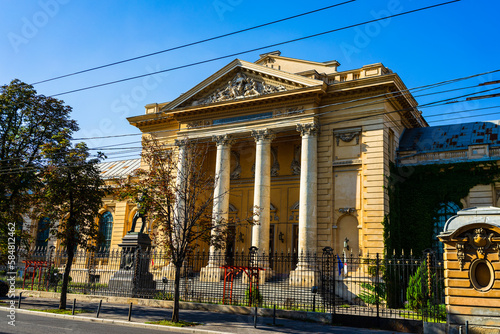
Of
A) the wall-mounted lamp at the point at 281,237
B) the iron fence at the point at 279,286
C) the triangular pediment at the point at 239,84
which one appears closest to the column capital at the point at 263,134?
the triangular pediment at the point at 239,84

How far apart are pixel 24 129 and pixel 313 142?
17.4 meters

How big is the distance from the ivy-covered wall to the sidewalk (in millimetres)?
12974

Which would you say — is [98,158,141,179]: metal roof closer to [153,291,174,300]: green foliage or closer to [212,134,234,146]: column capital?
[212,134,234,146]: column capital

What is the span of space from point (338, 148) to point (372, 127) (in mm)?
2644

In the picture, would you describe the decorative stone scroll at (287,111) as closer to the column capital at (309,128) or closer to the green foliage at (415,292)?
the column capital at (309,128)

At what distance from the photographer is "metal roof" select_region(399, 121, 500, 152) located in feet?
98.7

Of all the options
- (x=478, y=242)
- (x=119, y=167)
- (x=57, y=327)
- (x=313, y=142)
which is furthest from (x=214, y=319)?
(x=119, y=167)

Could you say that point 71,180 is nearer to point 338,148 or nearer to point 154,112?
point 338,148

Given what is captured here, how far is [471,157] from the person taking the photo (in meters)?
28.2

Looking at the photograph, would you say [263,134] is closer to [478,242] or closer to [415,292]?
[415,292]

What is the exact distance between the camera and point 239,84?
3222 centimetres

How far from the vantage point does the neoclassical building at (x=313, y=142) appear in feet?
91.8

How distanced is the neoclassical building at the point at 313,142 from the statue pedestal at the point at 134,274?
20.8ft

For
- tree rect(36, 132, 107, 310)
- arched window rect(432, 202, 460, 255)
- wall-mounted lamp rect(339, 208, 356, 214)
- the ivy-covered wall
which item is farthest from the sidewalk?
arched window rect(432, 202, 460, 255)
